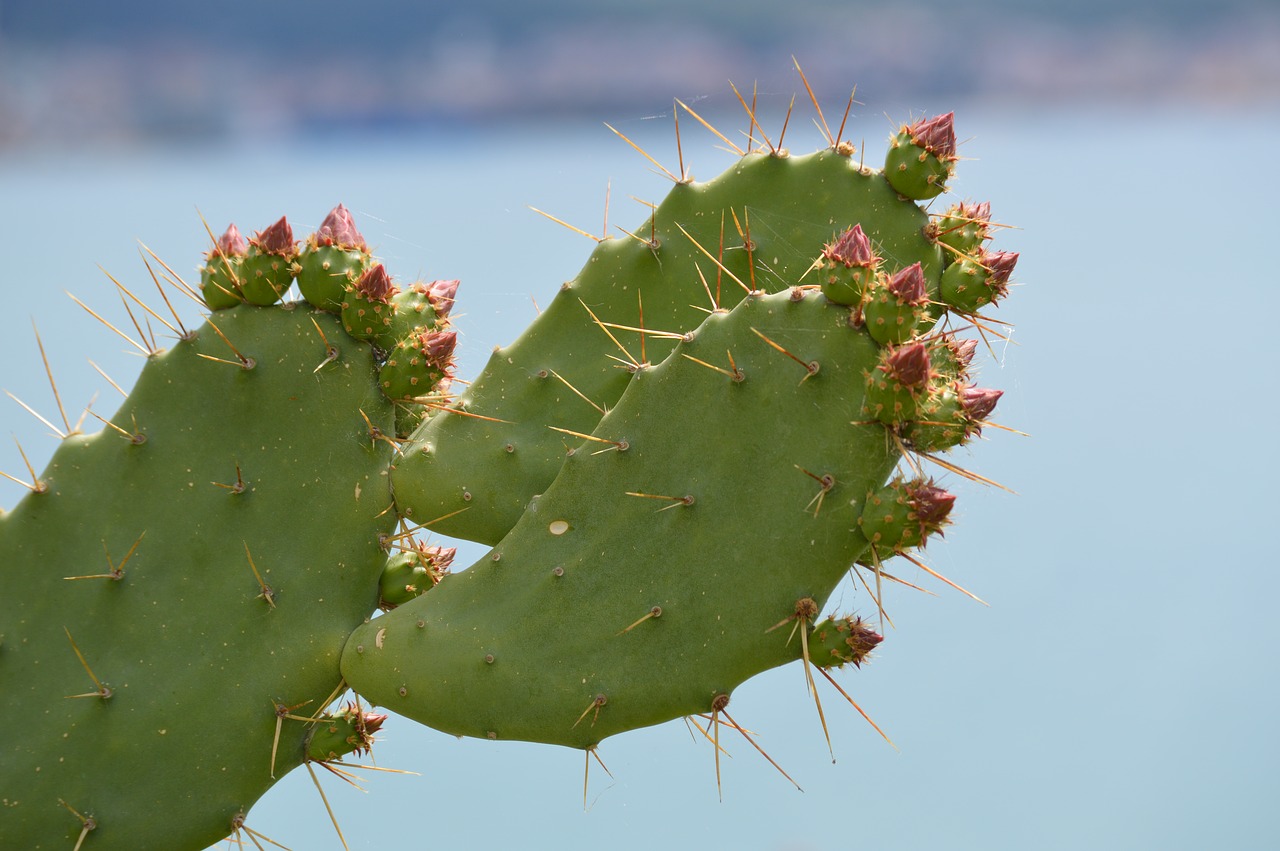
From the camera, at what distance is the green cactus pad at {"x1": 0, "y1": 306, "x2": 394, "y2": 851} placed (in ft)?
2.71

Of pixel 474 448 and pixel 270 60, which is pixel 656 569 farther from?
pixel 270 60

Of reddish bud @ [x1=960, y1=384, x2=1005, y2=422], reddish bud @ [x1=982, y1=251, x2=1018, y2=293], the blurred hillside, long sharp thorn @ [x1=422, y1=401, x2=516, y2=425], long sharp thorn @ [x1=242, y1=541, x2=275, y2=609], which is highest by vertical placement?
the blurred hillside

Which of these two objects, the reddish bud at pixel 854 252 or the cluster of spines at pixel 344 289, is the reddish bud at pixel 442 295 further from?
the reddish bud at pixel 854 252

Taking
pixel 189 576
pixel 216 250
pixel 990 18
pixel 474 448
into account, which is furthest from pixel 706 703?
pixel 990 18

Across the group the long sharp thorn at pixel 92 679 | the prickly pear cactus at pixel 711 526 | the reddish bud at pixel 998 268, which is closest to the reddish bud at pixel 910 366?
the prickly pear cactus at pixel 711 526

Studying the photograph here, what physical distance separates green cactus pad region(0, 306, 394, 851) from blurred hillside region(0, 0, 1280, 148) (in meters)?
3.86

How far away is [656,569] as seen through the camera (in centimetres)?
78

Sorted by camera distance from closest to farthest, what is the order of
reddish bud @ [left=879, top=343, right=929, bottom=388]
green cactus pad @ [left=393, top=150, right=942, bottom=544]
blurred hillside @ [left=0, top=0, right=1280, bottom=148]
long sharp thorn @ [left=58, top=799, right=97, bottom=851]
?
reddish bud @ [left=879, top=343, right=929, bottom=388] → long sharp thorn @ [left=58, top=799, right=97, bottom=851] → green cactus pad @ [left=393, top=150, right=942, bottom=544] → blurred hillside @ [left=0, top=0, right=1280, bottom=148]

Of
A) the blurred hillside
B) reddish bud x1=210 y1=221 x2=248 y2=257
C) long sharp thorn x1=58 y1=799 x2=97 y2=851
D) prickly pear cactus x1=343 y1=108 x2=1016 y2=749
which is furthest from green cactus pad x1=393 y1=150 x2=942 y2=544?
the blurred hillside

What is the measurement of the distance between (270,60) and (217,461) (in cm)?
449

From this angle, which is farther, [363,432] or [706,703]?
[363,432]

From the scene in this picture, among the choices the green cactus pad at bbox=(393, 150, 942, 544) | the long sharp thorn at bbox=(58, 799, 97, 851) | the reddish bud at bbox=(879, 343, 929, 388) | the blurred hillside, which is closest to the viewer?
the reddish bud at bbox=(879, 343, 929, 388)

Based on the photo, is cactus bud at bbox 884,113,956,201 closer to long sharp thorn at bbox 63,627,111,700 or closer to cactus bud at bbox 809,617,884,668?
cactus bud at bbox 809,617,884,668

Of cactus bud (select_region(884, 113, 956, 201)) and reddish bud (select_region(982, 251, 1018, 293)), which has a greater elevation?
cactus bud (select_region(884, 113, 956, 201))
